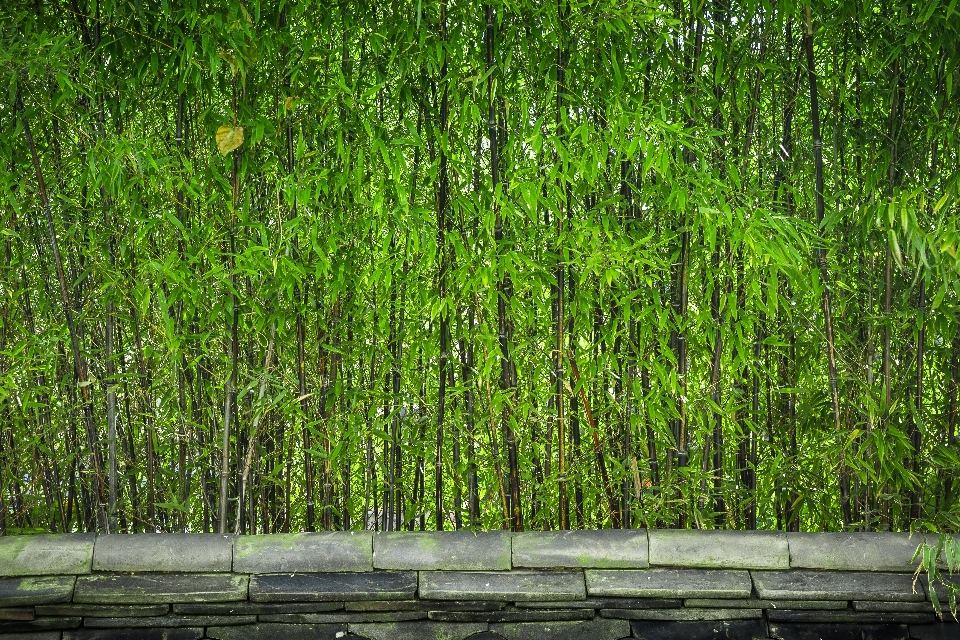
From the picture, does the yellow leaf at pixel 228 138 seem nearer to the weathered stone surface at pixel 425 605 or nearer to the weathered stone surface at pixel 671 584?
the weathered stone surface at pixel 425 605

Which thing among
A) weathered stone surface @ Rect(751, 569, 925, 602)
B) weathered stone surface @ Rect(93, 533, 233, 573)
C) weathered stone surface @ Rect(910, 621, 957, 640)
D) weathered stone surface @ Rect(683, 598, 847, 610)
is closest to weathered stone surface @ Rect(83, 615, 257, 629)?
weathered stone surface @ Rect(93, 533, 233, 573)

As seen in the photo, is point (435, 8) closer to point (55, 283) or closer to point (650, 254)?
point (650, 254)

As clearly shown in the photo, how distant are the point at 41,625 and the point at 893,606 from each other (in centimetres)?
236

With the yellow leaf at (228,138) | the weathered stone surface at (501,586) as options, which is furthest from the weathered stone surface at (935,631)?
the yellow leaf at (228,138)

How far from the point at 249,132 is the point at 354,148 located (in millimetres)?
289

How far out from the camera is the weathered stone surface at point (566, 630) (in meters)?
2.68

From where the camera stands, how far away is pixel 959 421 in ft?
9.29

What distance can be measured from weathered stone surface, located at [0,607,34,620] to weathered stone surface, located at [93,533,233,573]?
0.20 meters

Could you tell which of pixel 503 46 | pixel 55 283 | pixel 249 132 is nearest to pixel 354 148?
pixel 249 132

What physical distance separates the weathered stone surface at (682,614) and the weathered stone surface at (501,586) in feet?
0.40

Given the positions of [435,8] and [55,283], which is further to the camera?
[55,283]

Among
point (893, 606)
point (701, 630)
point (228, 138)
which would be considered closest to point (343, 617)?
point (701, 630)

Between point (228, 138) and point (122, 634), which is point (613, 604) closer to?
point (122, 634)

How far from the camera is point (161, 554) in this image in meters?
2.68
